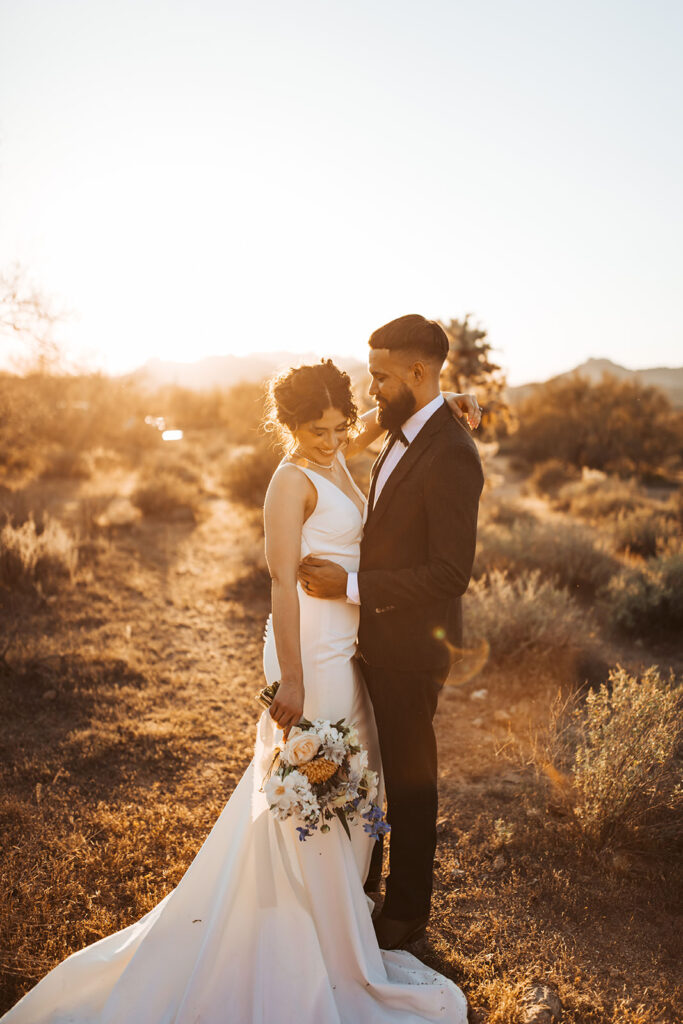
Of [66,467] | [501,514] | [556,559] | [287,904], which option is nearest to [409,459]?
[287,904]

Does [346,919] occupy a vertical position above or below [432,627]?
below

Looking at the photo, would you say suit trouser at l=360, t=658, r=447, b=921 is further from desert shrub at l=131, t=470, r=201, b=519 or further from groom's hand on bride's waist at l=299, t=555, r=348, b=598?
desert shrub at l=131, t=470, r=201, b=519

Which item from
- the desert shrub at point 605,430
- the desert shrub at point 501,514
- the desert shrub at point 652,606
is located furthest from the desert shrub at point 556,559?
the desert shrub at point 605,430

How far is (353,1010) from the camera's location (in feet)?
7.70

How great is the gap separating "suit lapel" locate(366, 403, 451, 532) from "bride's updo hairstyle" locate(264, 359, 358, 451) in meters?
0.26

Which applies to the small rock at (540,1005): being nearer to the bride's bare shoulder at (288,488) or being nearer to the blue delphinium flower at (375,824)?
the blue delphinium flower at (375,824)

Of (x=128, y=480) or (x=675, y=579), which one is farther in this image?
(x=128, y=480)

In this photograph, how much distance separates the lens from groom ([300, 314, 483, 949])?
2385 millimetres

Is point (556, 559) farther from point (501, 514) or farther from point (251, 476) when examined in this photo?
point (251, 476)

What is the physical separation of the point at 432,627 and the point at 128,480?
13730 mm

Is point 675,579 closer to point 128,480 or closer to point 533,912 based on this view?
point 533,912

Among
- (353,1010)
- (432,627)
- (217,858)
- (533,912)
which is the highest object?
(432,627)

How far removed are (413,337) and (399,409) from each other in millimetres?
289

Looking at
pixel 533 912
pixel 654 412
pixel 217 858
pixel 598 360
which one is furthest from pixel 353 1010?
pixel 598 360
